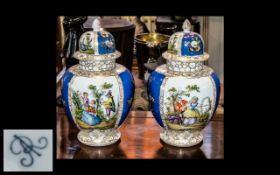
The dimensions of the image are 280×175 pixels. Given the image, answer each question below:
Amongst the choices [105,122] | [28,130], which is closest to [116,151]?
[105,122]

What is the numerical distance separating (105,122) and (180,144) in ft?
0.83

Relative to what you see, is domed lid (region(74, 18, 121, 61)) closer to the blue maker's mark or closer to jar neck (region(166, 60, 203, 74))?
jar neck (region(166, 60, 203, 74))

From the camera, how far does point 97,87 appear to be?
1324mm

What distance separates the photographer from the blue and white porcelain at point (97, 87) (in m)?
1.33

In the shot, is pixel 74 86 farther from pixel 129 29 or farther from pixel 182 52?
pixel 129 29

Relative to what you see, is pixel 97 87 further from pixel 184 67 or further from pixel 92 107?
pixel 184 67

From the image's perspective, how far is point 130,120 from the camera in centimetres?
161

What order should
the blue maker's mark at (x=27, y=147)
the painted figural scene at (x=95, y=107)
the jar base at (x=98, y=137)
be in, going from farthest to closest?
the jar base at (x=98, y=137) → the painted figural scene at (x=95, y=107) → the blue maker's mark at (x=27, y=147)

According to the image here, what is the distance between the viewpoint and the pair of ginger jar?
133 cm

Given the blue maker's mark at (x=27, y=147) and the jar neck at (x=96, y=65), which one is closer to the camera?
the blue maker's mark at (x=27, y=147)

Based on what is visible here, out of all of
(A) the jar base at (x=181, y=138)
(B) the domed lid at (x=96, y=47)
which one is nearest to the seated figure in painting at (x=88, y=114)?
(B) the domed lid at (x=96, y=47)

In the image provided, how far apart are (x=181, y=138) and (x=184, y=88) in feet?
0.62

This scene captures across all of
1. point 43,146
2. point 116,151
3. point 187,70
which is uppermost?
point 187,70

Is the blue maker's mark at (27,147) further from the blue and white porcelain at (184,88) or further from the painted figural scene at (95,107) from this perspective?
the blue and white porcelain at (184,88)
